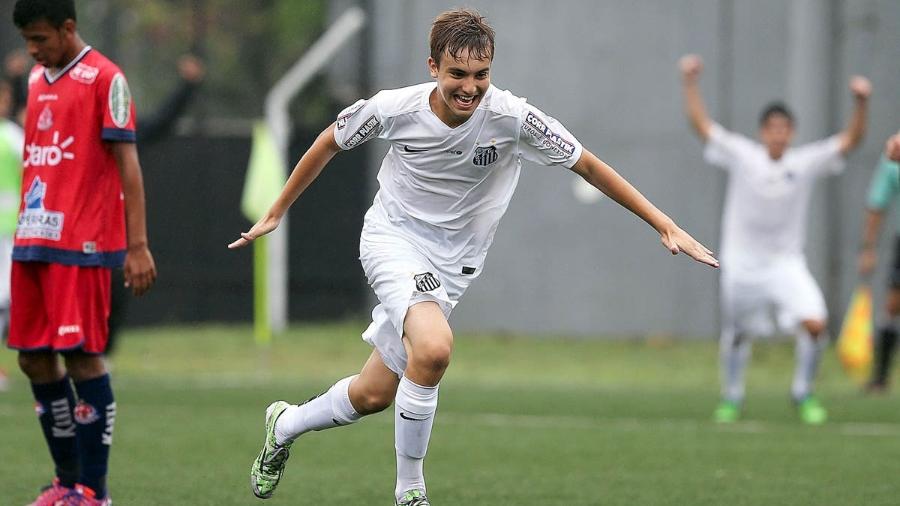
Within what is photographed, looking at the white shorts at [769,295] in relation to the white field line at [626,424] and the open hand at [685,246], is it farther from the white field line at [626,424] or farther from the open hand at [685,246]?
the open hand at [685,246]

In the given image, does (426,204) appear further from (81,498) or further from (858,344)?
(858,344)

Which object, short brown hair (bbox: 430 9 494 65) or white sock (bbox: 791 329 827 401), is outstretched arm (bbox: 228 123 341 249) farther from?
white sock (bbox: 791 329 827 401)

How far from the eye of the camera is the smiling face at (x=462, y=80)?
632 cm

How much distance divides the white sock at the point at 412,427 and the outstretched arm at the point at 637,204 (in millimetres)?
1063

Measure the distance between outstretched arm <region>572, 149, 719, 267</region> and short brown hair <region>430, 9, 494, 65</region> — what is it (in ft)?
2.01

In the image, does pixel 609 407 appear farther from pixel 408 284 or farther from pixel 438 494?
pixel 408 284

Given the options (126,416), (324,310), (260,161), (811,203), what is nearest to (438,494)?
(126,416)

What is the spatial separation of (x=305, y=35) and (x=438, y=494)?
46.4ft

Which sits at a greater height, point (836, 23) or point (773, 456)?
point (836, 23)

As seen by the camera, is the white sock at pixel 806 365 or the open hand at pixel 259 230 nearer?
the open hand at pixel 259 230

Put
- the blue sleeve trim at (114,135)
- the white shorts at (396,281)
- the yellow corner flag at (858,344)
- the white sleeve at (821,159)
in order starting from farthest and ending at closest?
the yellow corner flag at (858,344), the white sleeve at (821,159), the blue sleeve trim at (114,135), the white shorts at (396,281)

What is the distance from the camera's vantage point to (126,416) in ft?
36.2

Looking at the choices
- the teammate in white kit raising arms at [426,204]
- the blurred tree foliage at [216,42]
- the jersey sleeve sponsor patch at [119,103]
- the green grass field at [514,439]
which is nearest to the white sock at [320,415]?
the teammate in white kit raising arms at [426,204]

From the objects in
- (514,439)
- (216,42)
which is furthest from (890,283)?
(216,42)
